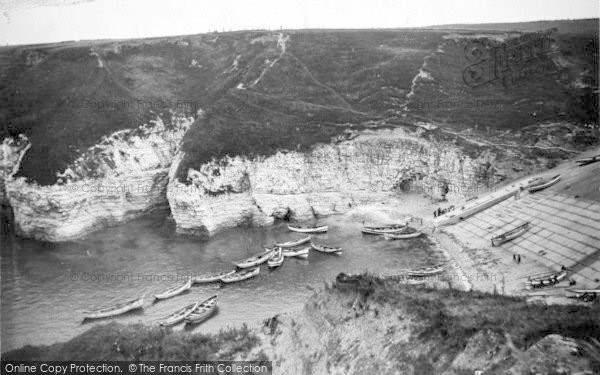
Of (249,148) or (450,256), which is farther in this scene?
(249,148)

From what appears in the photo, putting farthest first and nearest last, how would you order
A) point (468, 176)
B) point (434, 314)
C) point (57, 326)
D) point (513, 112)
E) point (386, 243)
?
point (513, 112) → point (468, 176) → point (386, 243) → point (57, 326) → point (434, 314)

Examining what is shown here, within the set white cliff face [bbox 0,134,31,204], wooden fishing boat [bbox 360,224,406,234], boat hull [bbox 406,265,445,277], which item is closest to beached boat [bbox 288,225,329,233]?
wooden fishing boat [bbox 360,224,406,234]

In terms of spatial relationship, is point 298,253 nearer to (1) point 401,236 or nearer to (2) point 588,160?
(1) point 401,236

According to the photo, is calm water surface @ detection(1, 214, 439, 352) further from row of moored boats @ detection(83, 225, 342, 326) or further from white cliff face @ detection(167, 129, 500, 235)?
white cliff face @ detection(167, 129, 500, 235)

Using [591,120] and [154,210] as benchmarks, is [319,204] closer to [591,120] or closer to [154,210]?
[154,210]

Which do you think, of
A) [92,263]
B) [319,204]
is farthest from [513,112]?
[92,263]

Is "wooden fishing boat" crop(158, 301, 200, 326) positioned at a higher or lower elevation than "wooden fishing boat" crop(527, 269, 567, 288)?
lower
